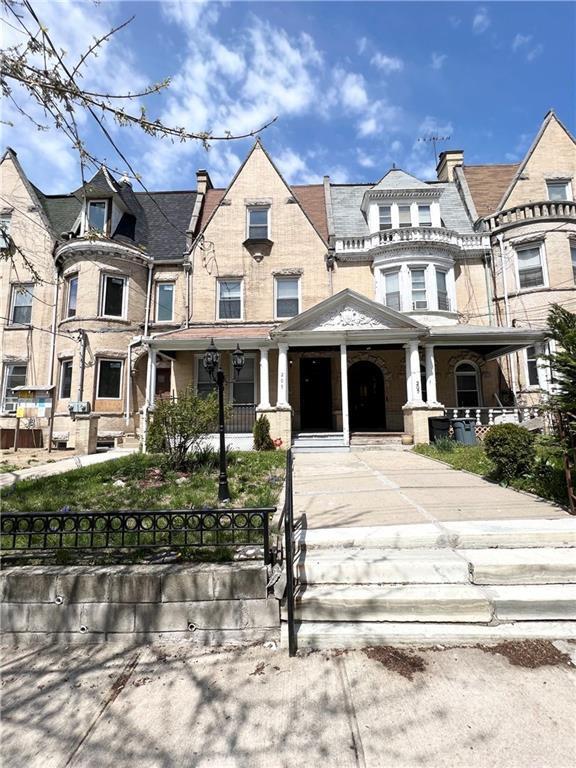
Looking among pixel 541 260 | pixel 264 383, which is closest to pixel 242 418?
pixel 264 383

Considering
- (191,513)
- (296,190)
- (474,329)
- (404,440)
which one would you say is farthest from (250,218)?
(191,513)

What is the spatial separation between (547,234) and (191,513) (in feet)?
59.8

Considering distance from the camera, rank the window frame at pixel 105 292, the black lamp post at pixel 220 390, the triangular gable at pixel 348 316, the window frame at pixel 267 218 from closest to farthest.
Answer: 1. the black lamp post at pixel 220 390
2. the triangular gable at pixel 348 316
3. the window frame at pixel 105 292
4. the window frame at pixel 267 218

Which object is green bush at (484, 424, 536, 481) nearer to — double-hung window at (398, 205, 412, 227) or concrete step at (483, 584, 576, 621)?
concrete step at (483, 584, 576, 621)

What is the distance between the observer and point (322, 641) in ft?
10.4

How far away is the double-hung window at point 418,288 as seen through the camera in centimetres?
1577

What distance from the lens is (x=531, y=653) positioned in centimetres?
298

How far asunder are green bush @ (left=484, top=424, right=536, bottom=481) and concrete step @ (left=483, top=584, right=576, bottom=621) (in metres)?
4.05

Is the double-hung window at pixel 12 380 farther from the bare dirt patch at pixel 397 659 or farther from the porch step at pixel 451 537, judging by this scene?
the bare dirt patch at pixel 397 659

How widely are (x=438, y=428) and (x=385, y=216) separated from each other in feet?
33.9

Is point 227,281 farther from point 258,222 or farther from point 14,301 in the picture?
point 14,301

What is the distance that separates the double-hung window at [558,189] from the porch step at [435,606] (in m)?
19.7

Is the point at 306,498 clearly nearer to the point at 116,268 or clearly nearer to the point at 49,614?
the point at 49,614

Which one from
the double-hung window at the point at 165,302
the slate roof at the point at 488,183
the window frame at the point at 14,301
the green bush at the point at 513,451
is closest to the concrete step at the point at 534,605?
the green bush at the point at 513,451
